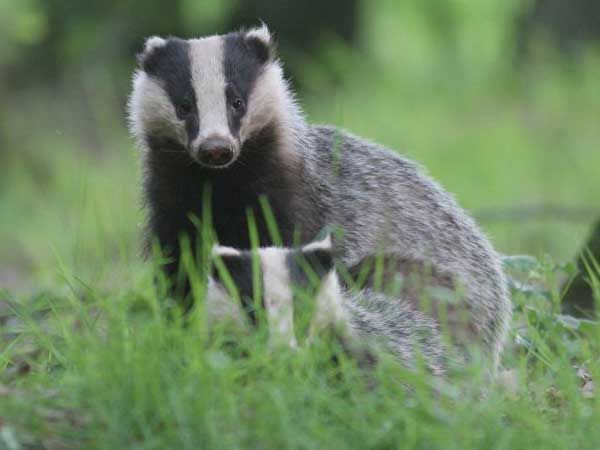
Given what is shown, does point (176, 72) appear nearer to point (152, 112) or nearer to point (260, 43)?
point (152, 112)

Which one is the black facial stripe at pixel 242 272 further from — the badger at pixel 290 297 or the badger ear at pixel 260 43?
the badger ear at pixel 260 43

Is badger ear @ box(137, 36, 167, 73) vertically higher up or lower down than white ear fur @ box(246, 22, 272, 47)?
lower down

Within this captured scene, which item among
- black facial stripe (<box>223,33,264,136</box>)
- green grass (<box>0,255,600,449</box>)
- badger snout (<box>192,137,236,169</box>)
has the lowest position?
green grass (<box>0,255,600,449</box>)

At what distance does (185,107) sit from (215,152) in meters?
0.32

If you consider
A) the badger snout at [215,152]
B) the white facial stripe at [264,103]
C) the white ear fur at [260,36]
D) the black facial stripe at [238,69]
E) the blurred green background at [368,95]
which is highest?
the white ear fur at [260,36]

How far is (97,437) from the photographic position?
249 centimetres

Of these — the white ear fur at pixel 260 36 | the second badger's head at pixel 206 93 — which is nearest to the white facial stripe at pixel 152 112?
the second badger's head at pixel 206 93

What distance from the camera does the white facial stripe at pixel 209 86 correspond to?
143 inches

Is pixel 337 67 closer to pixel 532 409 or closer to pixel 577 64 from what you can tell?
pixel 577 64

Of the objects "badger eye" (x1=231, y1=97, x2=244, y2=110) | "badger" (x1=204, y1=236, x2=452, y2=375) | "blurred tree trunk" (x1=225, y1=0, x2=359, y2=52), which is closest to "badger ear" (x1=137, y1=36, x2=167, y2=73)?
"badger eye" (x1=231, y1=97, x2=244, y2=110)

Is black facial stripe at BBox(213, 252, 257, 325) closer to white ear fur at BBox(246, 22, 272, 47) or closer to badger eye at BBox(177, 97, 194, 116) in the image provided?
badger eye at BBox(177, 97, 194, 116)

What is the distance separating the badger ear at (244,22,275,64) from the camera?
13.0ft

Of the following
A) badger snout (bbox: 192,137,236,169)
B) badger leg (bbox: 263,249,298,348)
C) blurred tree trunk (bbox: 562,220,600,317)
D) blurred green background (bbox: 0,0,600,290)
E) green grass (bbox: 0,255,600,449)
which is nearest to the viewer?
green grass (bbox: 0,255,600,449)

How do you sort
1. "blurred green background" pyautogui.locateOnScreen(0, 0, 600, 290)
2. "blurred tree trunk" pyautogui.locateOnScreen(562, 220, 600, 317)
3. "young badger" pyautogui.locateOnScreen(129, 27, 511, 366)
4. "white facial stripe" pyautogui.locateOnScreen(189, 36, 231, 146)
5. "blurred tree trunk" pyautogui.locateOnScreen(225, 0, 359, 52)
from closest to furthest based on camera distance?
"white facial stripe" pyautogui.locateOnScreen(189, 36, 231, 146), "young badger" pyautogui.locateOnScreen(129, 27, 511, 366), "blurred tree trunk" pyautogui.locateOnScreen(562, 220, 600, 317), "blurred green background" pyautogui.locateOnScreen(0, 0, 600, 290), "blurred tree trunk" pyautogui.locateOnScreen(225, 0, 359, 52)
